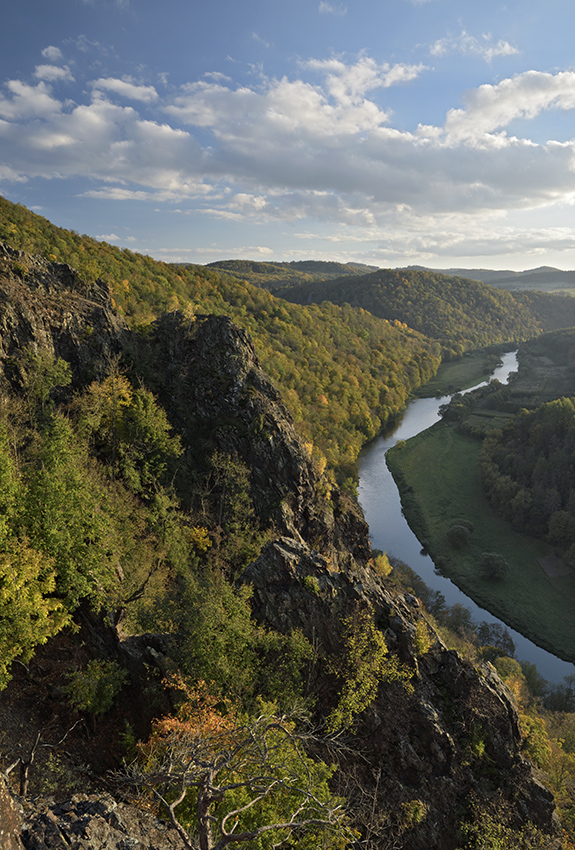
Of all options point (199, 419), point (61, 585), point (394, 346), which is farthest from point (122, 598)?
point (394, 346)

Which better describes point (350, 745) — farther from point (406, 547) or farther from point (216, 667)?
point (406, 547)

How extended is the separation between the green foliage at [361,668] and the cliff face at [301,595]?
51 centimetres

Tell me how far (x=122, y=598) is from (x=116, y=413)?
16248 mm

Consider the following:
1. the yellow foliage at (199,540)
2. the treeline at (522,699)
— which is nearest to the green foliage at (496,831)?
the treeline at (522,699)

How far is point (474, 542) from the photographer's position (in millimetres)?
63500

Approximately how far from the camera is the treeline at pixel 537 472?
216 feet

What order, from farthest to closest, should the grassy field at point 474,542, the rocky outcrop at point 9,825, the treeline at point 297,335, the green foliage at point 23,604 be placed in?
the treeline at point 297,335, the grassy field at point 474,542, the green foliage at point 23,604, the rocky outcrop at point 9,825

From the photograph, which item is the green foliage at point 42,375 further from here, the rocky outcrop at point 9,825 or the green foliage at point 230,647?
the rocky outcrop at point 9,825

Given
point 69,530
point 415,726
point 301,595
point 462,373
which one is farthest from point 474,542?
point 462,373

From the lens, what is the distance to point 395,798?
16109mm

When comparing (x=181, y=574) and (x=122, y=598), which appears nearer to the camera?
(x=122, y=598)

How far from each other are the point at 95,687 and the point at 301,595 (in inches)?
385

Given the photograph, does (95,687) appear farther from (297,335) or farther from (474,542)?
(297,335)

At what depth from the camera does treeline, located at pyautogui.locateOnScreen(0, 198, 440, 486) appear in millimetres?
62281
